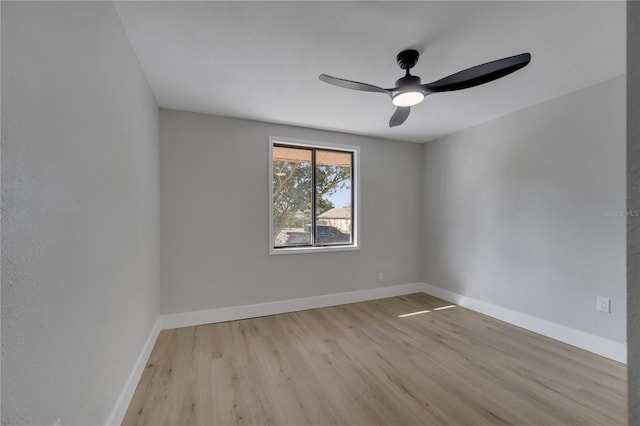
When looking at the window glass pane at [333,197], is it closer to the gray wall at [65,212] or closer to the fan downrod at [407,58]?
the fan downrod at [407,58]

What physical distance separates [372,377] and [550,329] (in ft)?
6.66

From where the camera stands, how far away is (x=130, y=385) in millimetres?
1688

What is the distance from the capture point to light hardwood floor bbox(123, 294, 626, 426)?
1588mm

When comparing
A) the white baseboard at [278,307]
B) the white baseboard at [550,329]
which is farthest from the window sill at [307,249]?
the white baseboard at [550,329]

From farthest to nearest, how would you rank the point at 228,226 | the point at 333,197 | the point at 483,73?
the point at 333,197 → the point at 228,226 → the point at 483,73

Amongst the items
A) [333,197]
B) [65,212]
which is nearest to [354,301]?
[333,197]

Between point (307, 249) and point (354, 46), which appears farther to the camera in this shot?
point (307, 249)

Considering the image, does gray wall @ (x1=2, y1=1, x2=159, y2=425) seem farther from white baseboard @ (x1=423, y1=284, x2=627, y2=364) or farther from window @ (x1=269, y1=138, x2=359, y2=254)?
white baseboard @ (x1=423, y1=284, x2=627, y2=364)

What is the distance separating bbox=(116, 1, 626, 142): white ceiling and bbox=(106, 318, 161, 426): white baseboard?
225 centimetres

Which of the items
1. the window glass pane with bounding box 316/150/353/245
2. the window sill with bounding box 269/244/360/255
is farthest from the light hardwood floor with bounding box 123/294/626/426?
the window glass pane with bounding box 316/150/353/245

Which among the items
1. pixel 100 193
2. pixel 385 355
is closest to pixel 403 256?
pixel 385 355

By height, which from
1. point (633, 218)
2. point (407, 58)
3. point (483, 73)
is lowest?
point (633, 218)

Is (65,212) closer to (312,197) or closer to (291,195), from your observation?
(291,195)

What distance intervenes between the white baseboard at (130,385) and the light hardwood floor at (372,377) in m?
0.05
